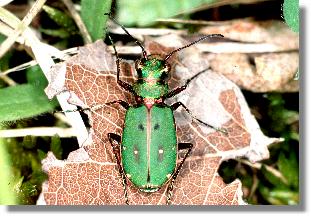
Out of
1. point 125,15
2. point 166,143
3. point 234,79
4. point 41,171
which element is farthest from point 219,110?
point 41,171

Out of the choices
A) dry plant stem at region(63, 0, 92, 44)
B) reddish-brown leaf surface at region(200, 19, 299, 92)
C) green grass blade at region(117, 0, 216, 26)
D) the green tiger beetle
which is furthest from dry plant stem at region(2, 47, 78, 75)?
reddish-brown leaf surface at region(200, 19, 299, 92)

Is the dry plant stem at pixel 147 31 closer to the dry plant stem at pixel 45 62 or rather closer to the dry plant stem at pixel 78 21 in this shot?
the dry plant stem at pixel 78 21

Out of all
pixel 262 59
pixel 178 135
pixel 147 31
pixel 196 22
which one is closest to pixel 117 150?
pixel 178 135

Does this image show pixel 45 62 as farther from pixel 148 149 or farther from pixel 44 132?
pixel 148 149

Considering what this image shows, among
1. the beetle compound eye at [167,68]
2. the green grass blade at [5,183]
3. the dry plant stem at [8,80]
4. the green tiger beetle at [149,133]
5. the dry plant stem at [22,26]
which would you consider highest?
the dry plant stem at [22,26]

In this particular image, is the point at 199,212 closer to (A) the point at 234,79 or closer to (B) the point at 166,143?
(B) the point at 166,143

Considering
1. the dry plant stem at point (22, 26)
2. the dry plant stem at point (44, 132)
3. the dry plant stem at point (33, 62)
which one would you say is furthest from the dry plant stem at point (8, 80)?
the dry plant stem at point (44, 132)
